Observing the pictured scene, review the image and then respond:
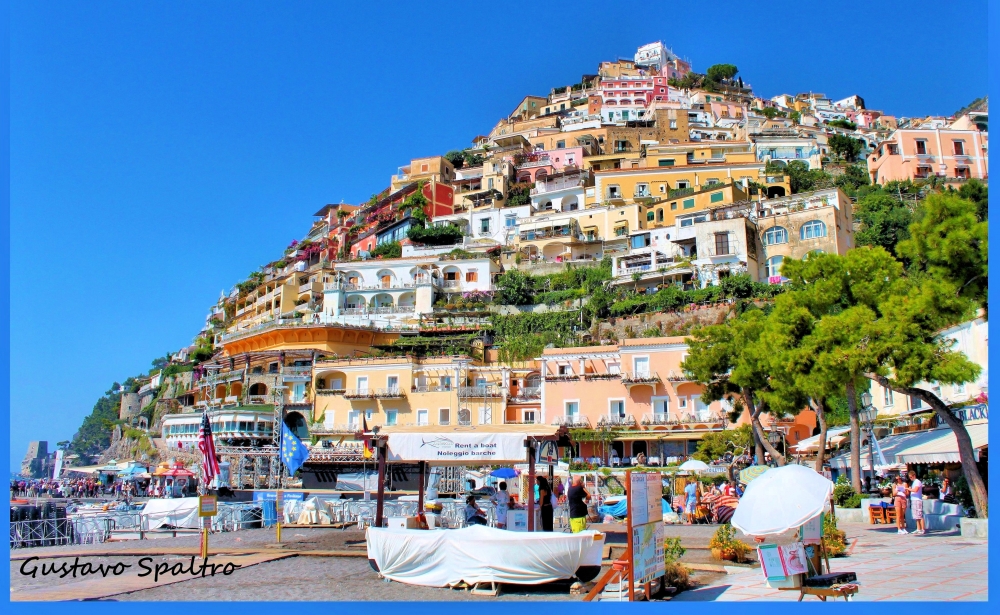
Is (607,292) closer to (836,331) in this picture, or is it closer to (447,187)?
(447,187)

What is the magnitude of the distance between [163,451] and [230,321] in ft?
63.1

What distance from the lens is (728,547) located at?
1051cm

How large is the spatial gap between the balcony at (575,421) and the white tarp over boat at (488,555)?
80.1ft

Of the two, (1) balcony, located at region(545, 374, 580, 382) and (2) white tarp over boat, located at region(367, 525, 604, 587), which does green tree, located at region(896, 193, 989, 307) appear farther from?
(1) balcony, located at region(545, 374, 580, 382)

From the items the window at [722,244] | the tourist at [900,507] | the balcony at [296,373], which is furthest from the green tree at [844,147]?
the tourist at [900,507]

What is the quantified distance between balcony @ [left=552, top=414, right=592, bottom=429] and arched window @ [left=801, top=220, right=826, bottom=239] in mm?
17333

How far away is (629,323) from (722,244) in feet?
23.2

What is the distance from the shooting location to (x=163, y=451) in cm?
4662

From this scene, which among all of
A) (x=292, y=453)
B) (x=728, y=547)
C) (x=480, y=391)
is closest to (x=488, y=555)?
(x=728, y=547)

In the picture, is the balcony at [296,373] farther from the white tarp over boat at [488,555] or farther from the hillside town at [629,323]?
the white tarp over boat at [488,555]

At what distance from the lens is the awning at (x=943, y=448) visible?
1546 centimetres

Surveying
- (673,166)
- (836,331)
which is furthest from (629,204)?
(836,331)

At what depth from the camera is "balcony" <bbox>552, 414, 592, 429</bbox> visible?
33531 millimetres

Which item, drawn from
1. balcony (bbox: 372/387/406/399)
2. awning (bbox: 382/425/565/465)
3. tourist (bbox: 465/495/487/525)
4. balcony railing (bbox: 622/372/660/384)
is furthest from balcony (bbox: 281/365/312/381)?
awning (bbox: 382/425/565/465)
